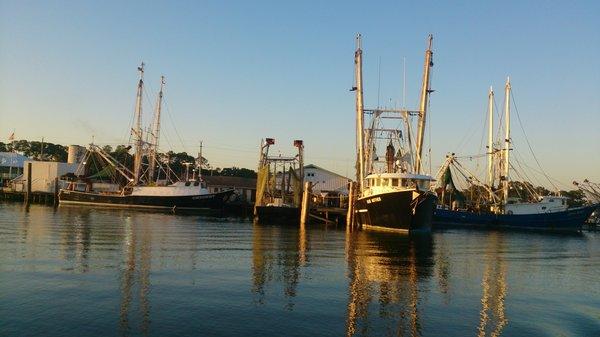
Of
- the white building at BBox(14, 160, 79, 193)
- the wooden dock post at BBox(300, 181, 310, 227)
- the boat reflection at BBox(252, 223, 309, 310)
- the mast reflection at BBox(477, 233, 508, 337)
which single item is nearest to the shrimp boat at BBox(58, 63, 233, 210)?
the white building at BBox(14, 160, 79, 193)

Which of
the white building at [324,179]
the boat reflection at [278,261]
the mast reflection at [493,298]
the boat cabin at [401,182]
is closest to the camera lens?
the mast reflection at [493,298]

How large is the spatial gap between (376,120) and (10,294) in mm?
40624

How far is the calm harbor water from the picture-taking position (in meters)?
13.7

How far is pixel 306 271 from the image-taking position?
21969mm

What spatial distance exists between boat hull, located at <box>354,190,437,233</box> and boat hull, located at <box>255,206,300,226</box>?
10462 millimetres

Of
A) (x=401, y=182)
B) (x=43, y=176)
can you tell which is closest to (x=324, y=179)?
(x=401, y=182)

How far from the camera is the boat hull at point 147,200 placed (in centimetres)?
7200

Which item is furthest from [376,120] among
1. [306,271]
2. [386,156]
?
[306,271]

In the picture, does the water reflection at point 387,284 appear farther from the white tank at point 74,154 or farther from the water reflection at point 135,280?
the white tank at point 74,154

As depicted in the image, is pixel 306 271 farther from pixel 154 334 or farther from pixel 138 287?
pixel 154 334

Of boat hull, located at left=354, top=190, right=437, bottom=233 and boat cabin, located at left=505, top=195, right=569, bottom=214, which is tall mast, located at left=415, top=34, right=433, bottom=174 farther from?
boat cabin, located at left=505, top=195, right=569, bottom=214

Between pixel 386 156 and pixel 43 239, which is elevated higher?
pixel 386 156

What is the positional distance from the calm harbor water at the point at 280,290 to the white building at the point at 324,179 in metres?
52.8

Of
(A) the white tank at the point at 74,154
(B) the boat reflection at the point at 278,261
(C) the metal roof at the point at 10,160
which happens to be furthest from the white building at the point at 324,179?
(C) the metal roof at the point at 10,160
